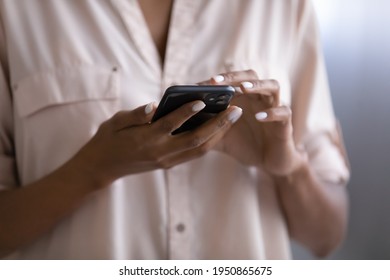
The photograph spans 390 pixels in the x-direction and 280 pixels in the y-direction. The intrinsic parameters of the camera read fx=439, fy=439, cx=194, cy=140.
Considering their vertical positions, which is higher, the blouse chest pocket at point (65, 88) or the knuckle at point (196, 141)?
Result: the blouse chest pocket at point (65, 88)

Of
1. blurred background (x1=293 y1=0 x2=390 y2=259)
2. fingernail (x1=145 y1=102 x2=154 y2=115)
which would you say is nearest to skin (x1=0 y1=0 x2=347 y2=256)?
fingernail (x1=145 y1=102 x2=154 y2=115)

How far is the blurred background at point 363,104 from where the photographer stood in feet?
2.19

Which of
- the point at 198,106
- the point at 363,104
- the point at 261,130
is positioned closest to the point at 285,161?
the point at 261,130

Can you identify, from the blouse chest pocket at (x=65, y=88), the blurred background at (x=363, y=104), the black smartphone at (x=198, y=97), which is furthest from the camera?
the blurred background at (x=363, y=104)

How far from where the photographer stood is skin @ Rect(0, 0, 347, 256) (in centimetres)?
40

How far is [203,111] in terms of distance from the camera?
391 mm

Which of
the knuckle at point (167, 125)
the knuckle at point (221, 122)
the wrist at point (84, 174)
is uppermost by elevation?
the knuckle at point (167, 125)

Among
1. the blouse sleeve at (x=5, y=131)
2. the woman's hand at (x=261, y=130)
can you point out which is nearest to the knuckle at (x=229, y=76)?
the woman's hand at (x=261, y=130)

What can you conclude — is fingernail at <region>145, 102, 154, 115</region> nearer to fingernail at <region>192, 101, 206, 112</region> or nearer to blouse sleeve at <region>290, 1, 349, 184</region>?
fingernail at <region>192, 101, 206, 112</region>

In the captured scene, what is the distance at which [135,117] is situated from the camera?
39 centimetres

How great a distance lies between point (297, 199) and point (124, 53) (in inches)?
10.4

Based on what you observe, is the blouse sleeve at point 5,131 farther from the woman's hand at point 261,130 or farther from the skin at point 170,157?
the woman's hand at point 261,130
